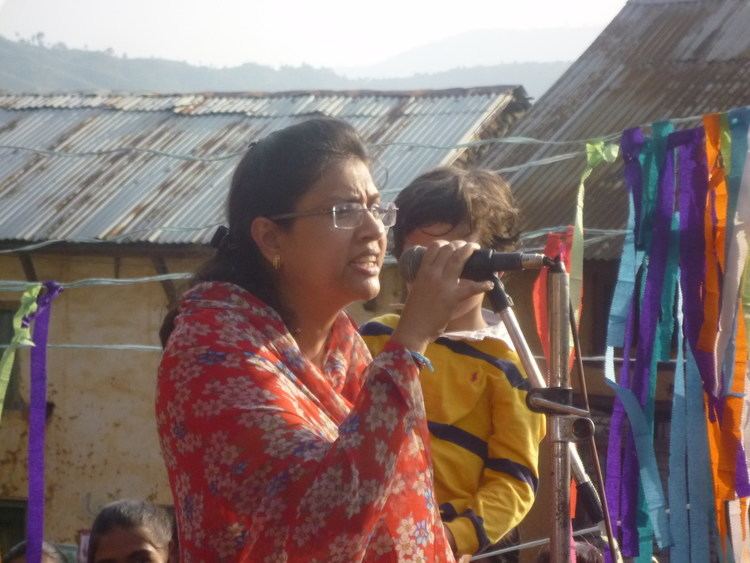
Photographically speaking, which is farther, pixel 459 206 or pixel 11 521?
pixel 11 521

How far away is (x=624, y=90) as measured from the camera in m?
9.03

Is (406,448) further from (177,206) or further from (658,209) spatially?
(177,206)

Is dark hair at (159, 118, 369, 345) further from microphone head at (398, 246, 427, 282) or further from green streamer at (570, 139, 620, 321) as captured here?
green streamer at (570, 139, 620, 321)

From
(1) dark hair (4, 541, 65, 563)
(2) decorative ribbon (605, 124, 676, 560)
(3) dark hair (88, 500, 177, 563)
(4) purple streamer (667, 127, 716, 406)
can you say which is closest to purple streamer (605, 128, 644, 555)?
(2) decorative ribbon (605, 124, 676, 560)

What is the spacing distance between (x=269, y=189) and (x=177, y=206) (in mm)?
8234

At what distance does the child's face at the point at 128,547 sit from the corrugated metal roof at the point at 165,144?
220 inches

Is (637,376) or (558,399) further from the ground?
(637,376)

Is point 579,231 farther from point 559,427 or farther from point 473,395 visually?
point 559,427

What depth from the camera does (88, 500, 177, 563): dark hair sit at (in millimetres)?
4031

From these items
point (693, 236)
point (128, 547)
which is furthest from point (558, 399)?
point (128, 547)

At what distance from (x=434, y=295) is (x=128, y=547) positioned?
95.1 inches

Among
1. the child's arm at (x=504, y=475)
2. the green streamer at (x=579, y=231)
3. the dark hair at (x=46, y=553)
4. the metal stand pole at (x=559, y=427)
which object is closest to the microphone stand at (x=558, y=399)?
the metal stand pole at (x=559, y=427)

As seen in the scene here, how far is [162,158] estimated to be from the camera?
11414 mm

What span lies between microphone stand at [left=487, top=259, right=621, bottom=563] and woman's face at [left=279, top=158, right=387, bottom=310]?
25 centimetres
